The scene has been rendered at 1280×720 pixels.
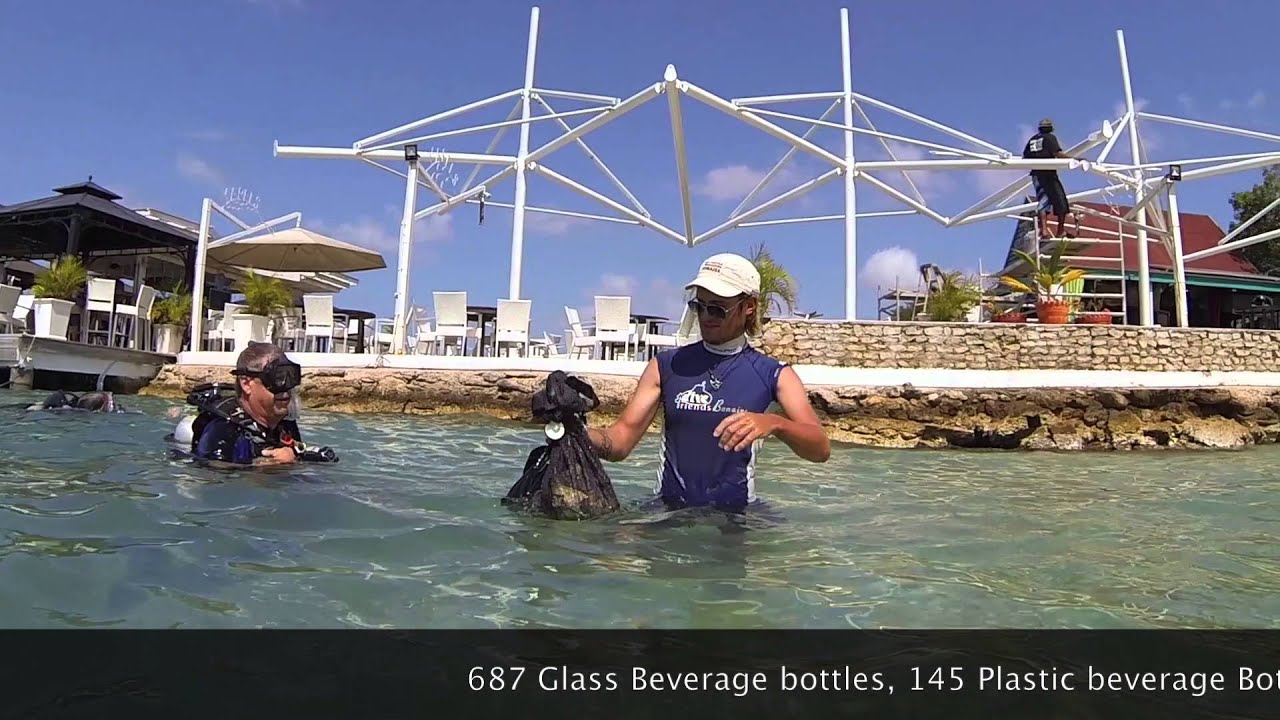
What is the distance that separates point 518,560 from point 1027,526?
117 inches

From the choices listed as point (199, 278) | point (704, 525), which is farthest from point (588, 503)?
point (199, 278)

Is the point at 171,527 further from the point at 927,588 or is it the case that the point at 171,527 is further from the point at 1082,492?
the point at 1082,492

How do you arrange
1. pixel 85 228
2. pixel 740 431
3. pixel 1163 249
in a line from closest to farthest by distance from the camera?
pixel 740 431
pixel 85 228
pixel 1163 249

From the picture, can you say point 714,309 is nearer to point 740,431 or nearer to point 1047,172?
point 740,431

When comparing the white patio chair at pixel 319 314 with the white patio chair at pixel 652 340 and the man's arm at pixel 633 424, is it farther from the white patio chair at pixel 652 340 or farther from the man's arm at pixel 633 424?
the man's arm at pixel 633 424

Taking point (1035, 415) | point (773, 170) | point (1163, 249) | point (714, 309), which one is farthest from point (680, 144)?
point (1163, 249)

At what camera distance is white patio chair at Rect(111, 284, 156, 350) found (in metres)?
15.1

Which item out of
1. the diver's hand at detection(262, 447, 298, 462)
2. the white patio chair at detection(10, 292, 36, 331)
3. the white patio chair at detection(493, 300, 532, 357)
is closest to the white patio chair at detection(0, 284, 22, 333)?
the white patio chair at detection(10, 292, 36, 331)

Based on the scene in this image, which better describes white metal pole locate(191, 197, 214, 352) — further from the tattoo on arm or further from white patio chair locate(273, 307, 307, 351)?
the tattoo on arm

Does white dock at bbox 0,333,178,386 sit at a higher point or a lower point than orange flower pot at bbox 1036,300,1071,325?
lower

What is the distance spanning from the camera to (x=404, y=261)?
44.7ft

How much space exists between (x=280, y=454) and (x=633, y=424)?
244 centimetres

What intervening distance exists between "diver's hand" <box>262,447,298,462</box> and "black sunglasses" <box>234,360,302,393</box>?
365 millimetres

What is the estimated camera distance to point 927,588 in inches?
120
